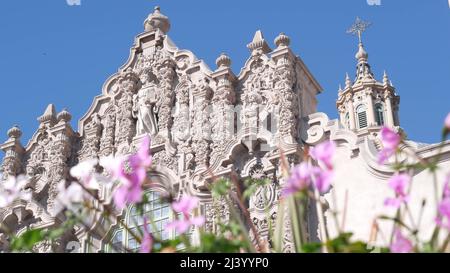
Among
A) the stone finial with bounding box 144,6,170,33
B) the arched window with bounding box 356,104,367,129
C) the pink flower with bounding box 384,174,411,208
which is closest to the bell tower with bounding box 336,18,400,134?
the arched window with bounding box 356,104,367,129

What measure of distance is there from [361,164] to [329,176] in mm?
9911

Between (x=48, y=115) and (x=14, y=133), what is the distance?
976 mm

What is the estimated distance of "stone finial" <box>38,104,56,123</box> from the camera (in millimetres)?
18812

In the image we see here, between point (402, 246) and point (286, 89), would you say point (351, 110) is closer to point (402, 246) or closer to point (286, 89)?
point (286, 89)

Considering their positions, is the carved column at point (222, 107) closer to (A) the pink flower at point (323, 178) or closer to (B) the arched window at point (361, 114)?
(A) the pink flower at point (323, 178)

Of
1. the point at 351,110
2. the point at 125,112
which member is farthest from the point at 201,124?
the point at 351,110

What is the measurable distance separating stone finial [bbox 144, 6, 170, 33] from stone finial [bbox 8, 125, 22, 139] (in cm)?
403

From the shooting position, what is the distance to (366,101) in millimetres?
49594

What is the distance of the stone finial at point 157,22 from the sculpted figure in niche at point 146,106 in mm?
1431

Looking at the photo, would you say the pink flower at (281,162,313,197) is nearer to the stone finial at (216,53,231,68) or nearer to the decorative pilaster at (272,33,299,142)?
the decorative pilaster at (272,33,299,142)

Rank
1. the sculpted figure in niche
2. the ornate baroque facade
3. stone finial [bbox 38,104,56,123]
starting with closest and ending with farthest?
the ornate baroque facade, the sculpted figure in niche, stone finial [bbox 38,104,56,123]

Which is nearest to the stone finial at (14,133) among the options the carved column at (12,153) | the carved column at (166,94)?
the carved column at (12,153)
